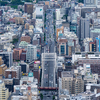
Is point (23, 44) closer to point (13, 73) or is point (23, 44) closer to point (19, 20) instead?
point (13, 73)

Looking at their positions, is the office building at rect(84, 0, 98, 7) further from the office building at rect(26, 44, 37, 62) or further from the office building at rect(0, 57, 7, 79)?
the office building at rect(0, 57, 7, 79)

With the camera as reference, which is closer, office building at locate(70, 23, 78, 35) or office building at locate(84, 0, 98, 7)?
office building at locate(70, 23, 78, 35)

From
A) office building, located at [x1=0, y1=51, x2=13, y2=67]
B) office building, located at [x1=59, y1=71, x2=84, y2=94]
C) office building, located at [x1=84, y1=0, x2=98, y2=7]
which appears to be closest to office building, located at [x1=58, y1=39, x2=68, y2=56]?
office building, located at [x1=0, y1=51, x2=13, y2=67]

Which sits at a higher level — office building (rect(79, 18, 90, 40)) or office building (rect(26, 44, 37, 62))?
office building (rect(79, 18, 90, 40))

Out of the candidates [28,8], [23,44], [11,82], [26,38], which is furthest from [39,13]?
[11,82]

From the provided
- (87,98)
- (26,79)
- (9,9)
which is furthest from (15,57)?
(9,9)

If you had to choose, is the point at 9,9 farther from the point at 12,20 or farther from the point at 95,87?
the point at 95,87

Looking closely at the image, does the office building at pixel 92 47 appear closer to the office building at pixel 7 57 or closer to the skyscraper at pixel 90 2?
the office building at pixel 7 57

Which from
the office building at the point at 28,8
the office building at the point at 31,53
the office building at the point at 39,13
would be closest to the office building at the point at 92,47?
the office building at the point at 31,53
